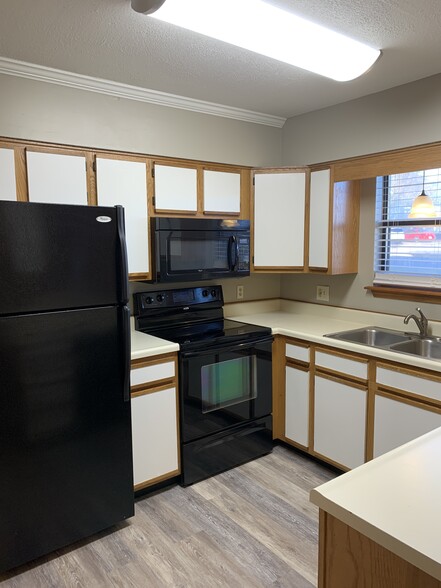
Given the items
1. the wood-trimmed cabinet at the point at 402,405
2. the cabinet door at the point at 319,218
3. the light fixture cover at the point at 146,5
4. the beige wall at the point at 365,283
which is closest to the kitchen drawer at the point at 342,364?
the wood-trimmed cabinet at the point at 402,405

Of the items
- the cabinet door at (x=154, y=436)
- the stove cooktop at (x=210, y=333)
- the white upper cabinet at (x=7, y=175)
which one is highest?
the white upper cabinet at (x=7, y=175)

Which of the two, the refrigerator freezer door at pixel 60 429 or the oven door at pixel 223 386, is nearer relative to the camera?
the refrigerator freezer door at pixel 60 429

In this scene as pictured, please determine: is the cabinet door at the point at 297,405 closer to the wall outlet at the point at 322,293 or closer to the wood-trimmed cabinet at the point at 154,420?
the wall outlet at the point at 322,293

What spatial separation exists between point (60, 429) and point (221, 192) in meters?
1.91

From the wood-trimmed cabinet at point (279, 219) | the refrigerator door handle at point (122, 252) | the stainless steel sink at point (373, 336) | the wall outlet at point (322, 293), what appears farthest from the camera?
the wall outlet at point (322, 293)

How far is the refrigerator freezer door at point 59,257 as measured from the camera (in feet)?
6.00

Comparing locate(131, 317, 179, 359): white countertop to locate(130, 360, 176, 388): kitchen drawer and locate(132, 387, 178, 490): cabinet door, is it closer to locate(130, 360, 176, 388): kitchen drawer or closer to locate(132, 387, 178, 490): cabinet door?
locate(130, 360, 176, 388): kitchen drawer

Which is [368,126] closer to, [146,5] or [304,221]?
[304,221]

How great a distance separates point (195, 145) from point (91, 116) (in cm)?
75

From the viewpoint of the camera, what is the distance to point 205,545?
86.0 inches

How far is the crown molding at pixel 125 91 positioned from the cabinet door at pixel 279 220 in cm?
48

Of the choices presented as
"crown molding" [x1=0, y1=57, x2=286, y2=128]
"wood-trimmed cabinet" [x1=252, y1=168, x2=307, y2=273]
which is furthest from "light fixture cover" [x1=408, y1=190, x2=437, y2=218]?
"crown molding" [x1=0, y1=57, x2=286, y2=128]

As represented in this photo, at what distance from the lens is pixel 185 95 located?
2.86 meters

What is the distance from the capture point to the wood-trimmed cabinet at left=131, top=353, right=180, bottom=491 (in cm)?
245
